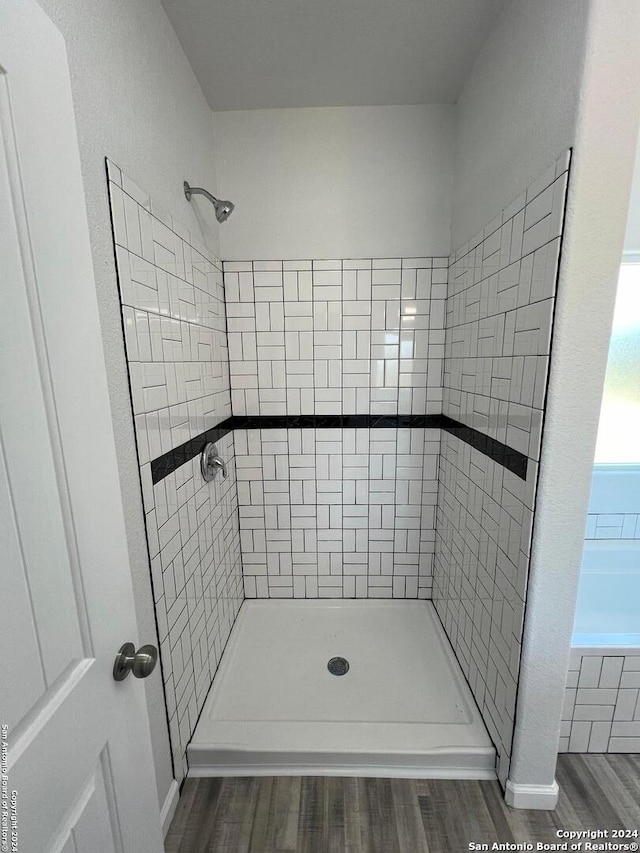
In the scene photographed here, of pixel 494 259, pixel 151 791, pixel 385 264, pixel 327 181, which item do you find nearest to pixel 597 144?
pixel 494 259

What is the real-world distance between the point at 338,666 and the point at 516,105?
7.23 ft

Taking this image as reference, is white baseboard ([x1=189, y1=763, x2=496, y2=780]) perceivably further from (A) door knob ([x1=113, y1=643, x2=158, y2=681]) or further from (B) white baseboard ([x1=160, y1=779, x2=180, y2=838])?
(A) door knob ([x1=113, y1=643, x2=158, y2=681])

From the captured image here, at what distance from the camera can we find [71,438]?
0.53 m

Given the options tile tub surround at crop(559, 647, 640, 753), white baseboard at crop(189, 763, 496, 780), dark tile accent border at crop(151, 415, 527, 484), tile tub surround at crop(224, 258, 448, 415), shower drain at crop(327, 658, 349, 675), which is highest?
tile tub surround at crop(224, 258, 448, 415)

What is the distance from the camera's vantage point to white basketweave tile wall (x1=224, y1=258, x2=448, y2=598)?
1.82 metres

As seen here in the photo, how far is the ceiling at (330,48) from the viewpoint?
3.92ft

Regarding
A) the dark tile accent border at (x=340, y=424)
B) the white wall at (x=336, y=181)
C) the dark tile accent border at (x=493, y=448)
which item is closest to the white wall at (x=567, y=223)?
the dark tile accent border at (x=493, y=448)

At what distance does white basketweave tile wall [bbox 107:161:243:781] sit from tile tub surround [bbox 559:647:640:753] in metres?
1.32

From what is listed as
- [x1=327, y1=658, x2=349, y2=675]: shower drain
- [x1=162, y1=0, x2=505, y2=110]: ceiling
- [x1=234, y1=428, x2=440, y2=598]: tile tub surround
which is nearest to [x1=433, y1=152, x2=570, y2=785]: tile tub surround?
[x1=234, y1=428, x2=440, y2=598]: tile tub surround

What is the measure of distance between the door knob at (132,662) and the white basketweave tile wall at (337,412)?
1.35 meters

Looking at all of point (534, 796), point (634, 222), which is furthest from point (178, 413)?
point (634, 222)

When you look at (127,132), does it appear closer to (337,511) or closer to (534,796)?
(337,511)

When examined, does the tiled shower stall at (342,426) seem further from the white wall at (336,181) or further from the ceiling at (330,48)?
the ceiling at (330,48)

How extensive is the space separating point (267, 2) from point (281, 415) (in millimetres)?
1492
